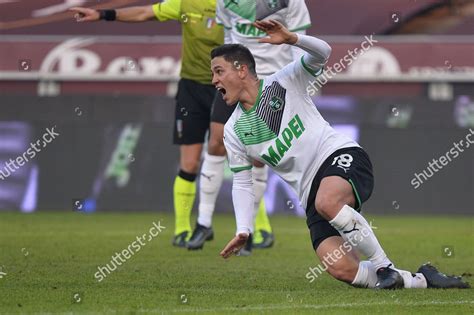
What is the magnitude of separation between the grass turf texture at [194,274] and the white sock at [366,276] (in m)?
0.09

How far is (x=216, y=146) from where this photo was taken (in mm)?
11141

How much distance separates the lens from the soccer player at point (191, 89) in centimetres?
1137

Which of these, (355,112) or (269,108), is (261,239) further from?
(355,112)

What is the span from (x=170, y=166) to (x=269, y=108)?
8839 millimetres

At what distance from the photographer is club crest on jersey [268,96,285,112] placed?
8.02 meters

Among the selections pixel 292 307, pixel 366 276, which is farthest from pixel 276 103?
pixel 292 307

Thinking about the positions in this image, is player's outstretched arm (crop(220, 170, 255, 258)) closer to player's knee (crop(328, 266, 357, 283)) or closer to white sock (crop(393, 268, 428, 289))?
player's knee (crop(328, 266, 357, 283))

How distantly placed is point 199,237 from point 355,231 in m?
3.65

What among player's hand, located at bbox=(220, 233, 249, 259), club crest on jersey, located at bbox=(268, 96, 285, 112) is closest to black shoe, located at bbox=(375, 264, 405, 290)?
player's hand, located at bbox=(220, 233, 249, 259)

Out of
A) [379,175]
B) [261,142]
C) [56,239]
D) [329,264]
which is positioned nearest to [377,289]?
[329,264]

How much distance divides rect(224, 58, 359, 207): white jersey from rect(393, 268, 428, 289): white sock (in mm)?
883

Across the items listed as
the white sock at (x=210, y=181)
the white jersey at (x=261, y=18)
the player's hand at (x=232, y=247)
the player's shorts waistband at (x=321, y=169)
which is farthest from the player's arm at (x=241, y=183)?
the white sock at (x=210, y=181)

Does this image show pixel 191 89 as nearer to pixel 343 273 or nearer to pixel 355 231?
→ pixel 343 273

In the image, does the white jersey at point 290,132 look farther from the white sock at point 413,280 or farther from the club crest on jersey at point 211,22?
the club crest on jersey at point 211,22
